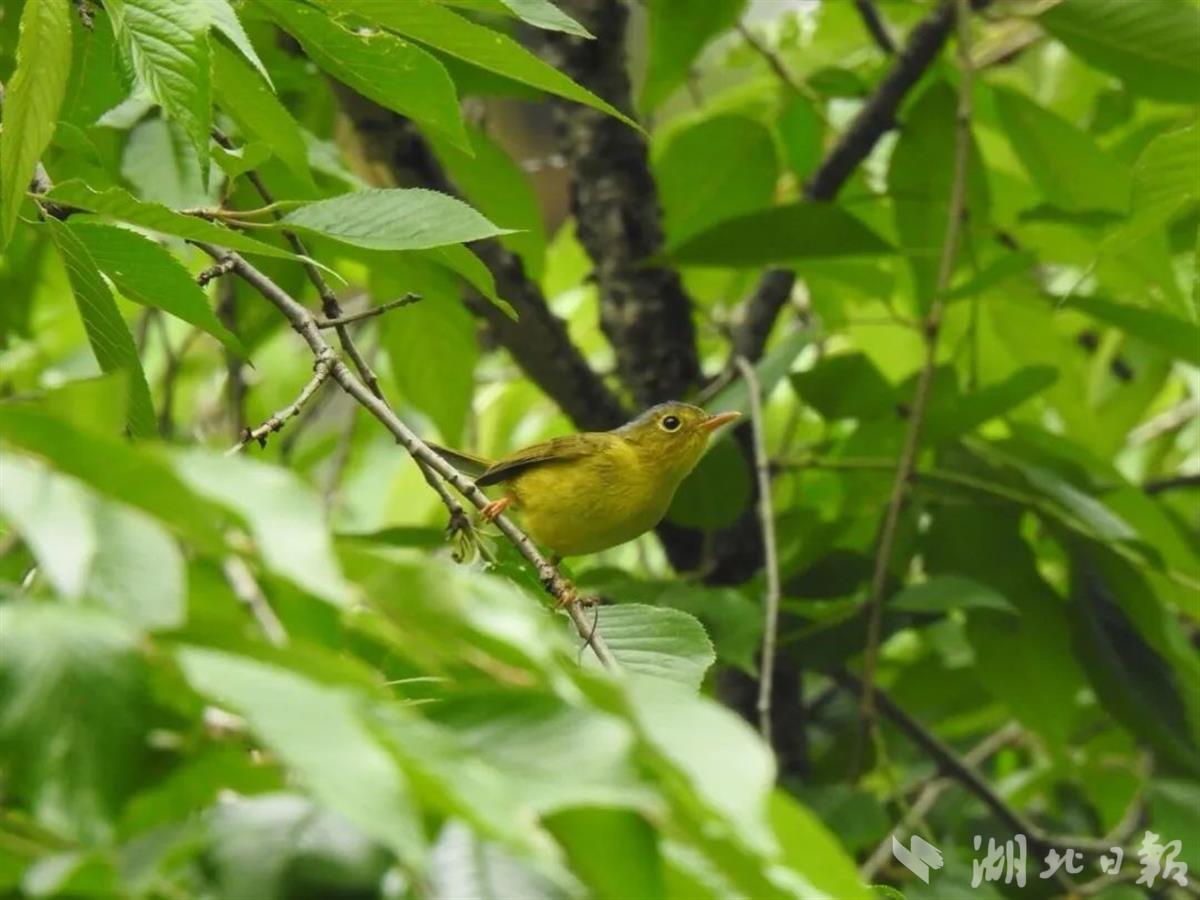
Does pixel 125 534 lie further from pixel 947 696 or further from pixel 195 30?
pixel 947 696

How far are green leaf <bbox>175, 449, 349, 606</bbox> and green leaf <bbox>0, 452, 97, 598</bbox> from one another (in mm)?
50

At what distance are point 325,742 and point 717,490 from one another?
2.34m

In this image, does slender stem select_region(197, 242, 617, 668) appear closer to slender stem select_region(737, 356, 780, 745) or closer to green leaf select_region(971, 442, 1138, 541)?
slender stem select_region(737, 356, 780, 745)

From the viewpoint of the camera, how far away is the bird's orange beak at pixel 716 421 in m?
2.90

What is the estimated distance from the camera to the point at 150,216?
4.42 ft

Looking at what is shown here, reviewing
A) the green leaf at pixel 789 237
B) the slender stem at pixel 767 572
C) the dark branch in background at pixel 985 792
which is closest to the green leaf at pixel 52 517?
the slender stem at pixel 767 572

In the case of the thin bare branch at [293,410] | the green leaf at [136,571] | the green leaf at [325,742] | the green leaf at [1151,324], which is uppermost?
the green leaf at [136,571]

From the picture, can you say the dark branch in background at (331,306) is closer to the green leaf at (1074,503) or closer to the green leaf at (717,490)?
the green leaf at (717,490)

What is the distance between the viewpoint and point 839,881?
79 cm

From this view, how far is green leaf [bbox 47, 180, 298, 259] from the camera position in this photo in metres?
1.31

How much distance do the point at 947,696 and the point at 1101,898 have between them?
77cm

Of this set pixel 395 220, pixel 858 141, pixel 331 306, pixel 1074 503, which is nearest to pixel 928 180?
pixel 858 141

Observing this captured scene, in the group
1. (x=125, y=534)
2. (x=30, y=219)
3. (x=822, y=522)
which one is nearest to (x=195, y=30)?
(x=30, y=219)

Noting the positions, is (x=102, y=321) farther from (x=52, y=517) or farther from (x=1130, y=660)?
(x=1130, y=660)
